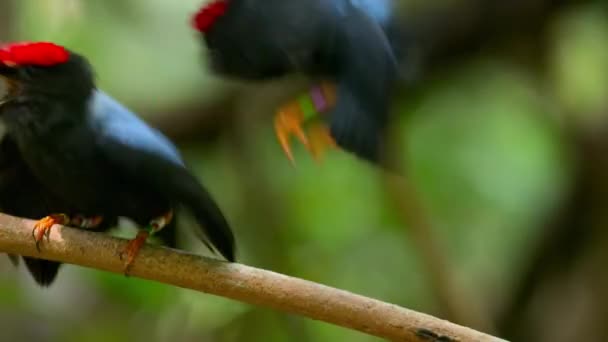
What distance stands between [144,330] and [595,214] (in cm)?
99

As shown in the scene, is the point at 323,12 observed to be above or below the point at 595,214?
above

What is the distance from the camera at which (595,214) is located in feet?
6.78

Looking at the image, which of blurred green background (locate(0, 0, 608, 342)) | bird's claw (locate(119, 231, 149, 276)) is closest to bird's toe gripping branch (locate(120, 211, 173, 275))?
bird's claw (locate(119, 231, 149, 276))

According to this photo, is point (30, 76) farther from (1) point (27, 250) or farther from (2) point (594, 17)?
(2) point (594, 17)

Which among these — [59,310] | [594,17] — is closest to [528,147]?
[594,17]

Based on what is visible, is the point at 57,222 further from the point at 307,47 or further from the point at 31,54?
the point at 307,47

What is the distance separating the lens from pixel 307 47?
951 mm

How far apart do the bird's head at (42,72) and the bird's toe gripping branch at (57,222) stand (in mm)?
130

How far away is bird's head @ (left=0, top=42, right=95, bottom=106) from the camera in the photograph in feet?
3.15

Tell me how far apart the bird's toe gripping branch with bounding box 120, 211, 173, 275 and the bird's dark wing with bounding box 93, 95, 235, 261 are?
53 millimetres

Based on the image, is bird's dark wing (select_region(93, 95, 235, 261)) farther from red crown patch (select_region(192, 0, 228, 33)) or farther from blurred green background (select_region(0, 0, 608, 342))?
blurred green background (select_region(0, 0, 608, 342))

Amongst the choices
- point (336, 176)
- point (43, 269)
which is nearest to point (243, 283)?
point (43, 269)

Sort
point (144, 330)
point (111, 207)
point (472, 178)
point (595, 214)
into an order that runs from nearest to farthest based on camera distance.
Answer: point (111, 207) → point (144, 330) → point (595, 214) → point (472, 178)

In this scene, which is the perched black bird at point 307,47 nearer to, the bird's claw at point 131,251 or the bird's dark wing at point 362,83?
the bird's dark wing at point 362,83
